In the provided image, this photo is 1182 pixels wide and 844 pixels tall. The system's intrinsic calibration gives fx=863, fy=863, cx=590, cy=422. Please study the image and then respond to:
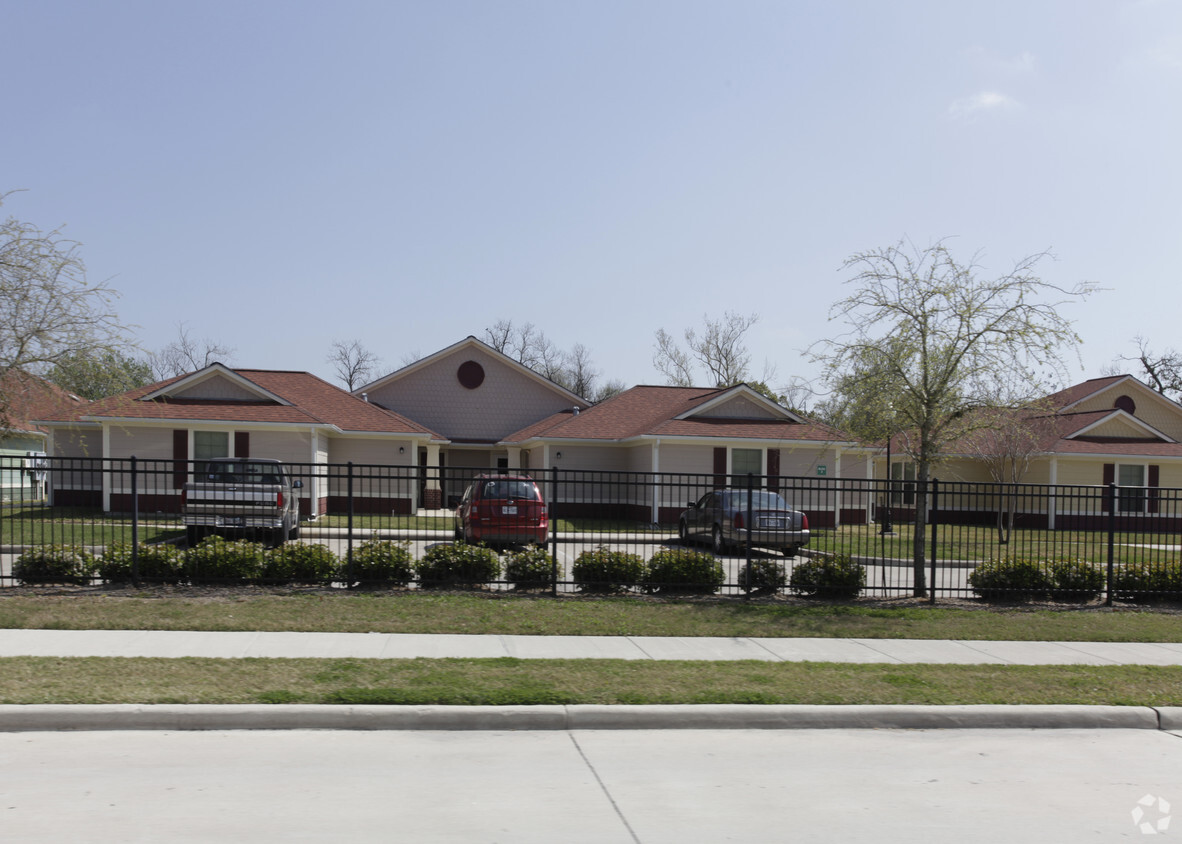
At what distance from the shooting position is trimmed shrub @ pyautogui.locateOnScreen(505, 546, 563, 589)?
12734 millimetres

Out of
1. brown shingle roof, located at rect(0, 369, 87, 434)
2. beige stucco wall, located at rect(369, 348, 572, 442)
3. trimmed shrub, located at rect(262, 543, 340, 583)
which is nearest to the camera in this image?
trimmed shrub, located at rect(262, 543, 340, 583)

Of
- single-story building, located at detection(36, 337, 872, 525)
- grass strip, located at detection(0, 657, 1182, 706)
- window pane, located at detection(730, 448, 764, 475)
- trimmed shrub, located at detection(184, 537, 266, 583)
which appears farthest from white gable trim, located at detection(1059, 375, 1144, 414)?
trimmed shrub, located at detection(184, 537, 266, 583)

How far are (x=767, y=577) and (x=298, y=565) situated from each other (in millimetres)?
6977

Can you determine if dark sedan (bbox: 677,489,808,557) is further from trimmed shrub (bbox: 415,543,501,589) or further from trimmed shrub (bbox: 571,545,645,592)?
trimmed shrub (bbox: 415,543,501,589)

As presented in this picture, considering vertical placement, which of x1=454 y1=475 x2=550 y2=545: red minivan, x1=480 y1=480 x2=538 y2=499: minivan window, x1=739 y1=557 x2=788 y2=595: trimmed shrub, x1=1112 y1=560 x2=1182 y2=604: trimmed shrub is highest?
x1=480 y1=480 x2=538 y2=499: minivan window

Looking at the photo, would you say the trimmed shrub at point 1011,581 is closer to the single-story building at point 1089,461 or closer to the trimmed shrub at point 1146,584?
the trimmed shrub at point 1146,584

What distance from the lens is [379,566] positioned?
12.6m

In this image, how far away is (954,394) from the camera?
1427 centimetres

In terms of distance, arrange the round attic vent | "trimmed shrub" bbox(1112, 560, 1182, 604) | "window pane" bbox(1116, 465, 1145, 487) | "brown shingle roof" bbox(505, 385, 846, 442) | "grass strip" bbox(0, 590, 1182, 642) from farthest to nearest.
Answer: the round attic vent → "window pane" bbox(1116, 465, 1145, 487) → "brown shingle roof" bbox(505, 385, 846, 442) → "trimmed shrub" bbox(1112, 560, 1182, 604) → "grass strip" bbox(0, 590, 1182, 642)

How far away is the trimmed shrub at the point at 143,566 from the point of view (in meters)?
12.1

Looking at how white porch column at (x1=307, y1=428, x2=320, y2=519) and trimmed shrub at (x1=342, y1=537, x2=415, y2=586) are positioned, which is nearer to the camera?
trimmed shrub at (x1=342, y1=537, x2=415, y2=586)

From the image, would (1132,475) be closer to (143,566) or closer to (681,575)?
(681,575)

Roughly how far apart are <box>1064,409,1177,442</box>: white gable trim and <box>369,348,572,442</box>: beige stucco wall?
21386 mm

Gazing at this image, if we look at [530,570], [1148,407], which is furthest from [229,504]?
[1148,407]
